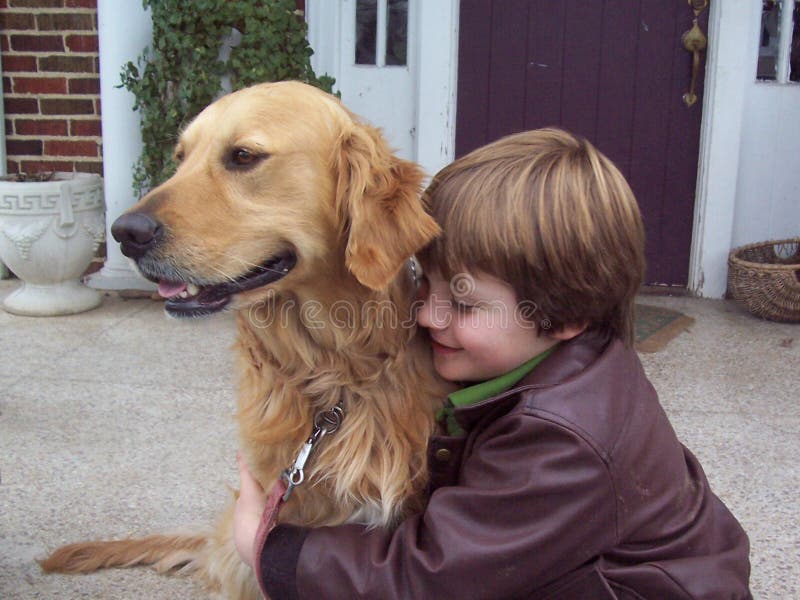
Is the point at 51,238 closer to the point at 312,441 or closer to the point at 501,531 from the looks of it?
the point at 312,441

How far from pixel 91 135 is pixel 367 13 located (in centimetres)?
184

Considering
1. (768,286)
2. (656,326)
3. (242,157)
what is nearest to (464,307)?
(242,157)

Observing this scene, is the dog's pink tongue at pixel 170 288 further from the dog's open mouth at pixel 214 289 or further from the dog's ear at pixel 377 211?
the dog's ear at pixel 377 211

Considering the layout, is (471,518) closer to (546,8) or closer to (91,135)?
(546,8)

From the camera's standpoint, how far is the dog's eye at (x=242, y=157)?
1844 millimetres

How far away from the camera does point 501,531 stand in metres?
1.64

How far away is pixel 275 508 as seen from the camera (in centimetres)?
189

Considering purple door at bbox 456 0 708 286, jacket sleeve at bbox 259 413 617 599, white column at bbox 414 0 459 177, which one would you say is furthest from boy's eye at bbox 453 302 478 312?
purple door at bbox 456 0 708 286

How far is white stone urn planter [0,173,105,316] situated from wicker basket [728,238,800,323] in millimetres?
3575

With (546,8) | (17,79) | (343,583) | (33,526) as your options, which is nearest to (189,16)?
(17,79)

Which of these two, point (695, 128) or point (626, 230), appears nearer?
point (626, 230)

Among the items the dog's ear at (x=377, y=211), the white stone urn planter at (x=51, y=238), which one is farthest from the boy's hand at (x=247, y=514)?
the white stone urn planter at (x=51, y=238)

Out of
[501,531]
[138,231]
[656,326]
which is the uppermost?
[138,231]

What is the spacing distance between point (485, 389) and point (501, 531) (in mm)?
325
